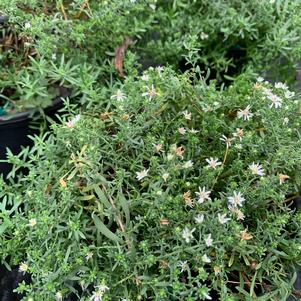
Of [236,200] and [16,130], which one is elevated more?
[236,200]

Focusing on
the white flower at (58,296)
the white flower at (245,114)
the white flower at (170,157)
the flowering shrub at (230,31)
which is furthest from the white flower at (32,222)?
the flowering shrub at (230,31)

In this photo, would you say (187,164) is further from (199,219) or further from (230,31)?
(230,31)

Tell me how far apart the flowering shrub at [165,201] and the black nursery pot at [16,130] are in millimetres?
341

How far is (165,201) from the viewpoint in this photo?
1.09m

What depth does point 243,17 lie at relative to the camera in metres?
1.70

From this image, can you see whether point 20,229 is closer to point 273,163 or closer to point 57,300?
point 57,300

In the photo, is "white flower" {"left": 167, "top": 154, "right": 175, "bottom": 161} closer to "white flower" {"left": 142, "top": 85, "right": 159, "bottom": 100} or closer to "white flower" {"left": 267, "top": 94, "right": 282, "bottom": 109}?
"white flower" {"left": 142, "top": 85, "right": 159, "bottom": 100}

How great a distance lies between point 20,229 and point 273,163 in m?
0.59

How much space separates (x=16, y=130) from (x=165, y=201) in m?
0.77

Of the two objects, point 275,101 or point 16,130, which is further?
point 16,130

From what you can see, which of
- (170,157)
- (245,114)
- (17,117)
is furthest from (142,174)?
(17,117)

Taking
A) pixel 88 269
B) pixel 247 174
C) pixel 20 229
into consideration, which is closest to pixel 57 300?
pixel 88 269

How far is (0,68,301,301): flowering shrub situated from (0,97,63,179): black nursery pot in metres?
0.34

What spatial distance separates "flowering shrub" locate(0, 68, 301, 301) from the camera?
1.07m
